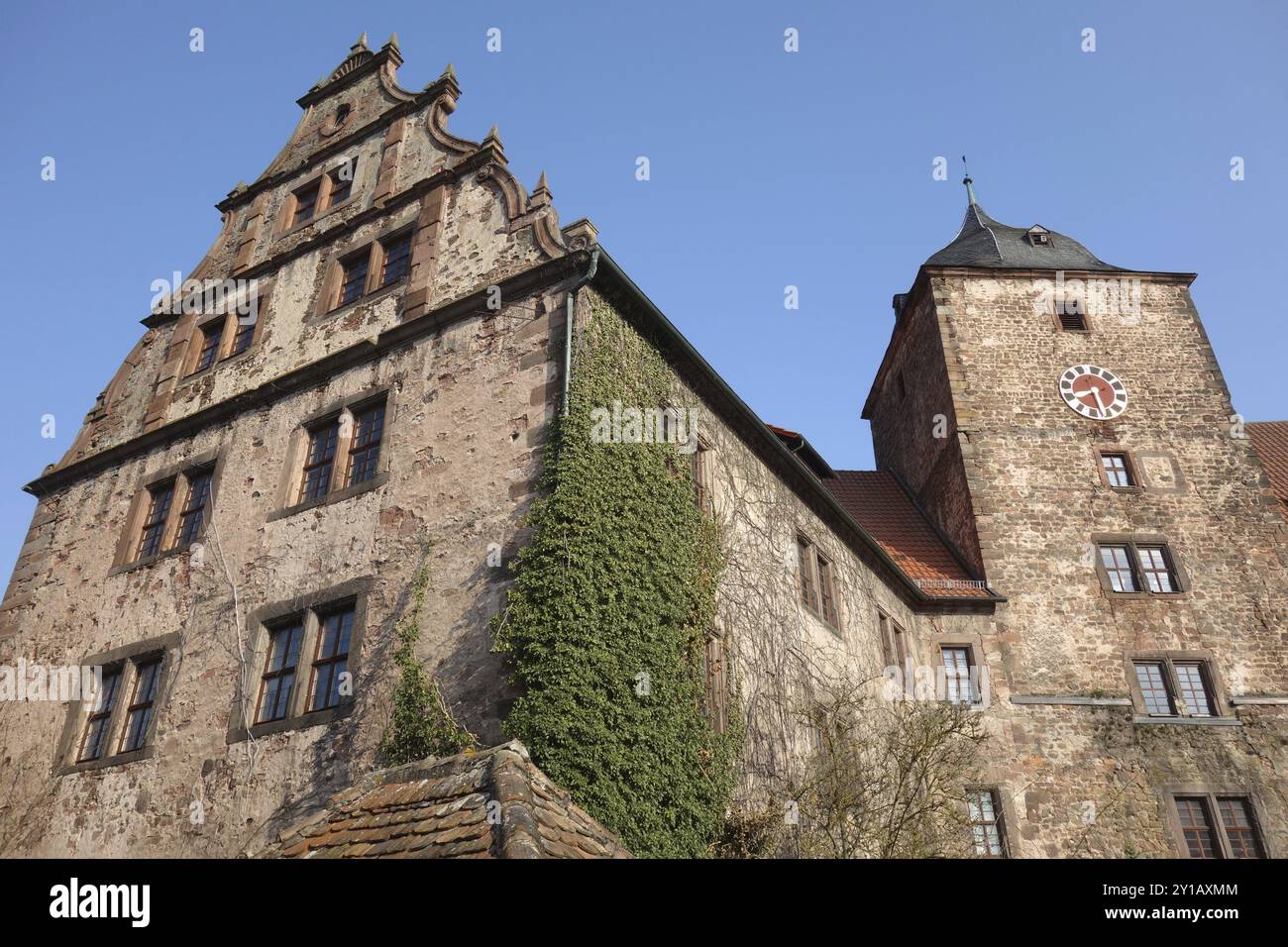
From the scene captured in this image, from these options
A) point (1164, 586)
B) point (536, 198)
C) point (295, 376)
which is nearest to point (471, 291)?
point (536, 198)

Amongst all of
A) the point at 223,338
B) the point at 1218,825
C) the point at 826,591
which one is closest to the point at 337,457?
the point at 223,338

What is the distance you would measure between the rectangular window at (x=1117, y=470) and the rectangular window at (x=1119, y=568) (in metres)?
1.42

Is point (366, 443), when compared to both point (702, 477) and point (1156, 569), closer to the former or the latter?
point (702, 477)

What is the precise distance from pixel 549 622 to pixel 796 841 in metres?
4.17

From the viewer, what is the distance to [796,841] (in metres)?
11.6

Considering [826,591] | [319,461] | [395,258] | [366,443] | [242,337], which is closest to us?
[366,443]

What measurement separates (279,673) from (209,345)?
21.1 ft

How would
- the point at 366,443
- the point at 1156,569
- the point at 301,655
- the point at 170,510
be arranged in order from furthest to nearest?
the point at 1156,569
the point at 170,510
the point at 366,443
the point at 301,655

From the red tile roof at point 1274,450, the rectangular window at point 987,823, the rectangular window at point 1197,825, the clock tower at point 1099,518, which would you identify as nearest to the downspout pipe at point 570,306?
the rectangular window at point 987,823

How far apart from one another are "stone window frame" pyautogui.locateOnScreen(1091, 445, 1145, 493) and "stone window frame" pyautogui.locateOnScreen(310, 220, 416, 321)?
47.7 feet

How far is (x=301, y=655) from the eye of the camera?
11281 millimetres

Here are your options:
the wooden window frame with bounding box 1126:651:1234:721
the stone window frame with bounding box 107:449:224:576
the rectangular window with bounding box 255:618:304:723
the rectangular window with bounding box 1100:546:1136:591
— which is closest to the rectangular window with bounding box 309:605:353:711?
the rectangular window with bounding box 255:618:304:723

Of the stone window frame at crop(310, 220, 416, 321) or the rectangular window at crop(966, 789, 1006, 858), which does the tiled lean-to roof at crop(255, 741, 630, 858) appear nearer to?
the stone window frame at crop(310, 220, 416, 321)
